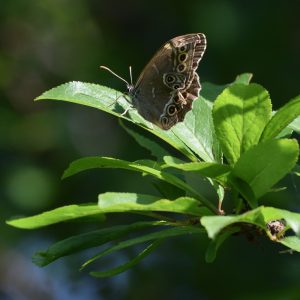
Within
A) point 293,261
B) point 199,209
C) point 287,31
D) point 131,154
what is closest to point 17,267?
point 131,154

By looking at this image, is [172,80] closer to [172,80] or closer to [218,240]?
[172,80]

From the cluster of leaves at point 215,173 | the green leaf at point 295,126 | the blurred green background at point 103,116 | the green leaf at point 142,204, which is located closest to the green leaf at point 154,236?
the cluster of leaves at point 215,173

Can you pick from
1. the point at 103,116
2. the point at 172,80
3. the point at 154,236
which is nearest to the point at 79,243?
the point at 154,236

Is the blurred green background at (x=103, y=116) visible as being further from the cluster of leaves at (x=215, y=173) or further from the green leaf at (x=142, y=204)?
the green leaf at (x=142, y=204)

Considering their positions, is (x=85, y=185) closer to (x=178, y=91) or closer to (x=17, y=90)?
(x=17, y=90)

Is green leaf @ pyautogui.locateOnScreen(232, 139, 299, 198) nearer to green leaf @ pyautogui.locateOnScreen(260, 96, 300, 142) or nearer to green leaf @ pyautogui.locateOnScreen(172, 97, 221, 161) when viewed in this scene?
green leaf @ pyautogui.locateOnScreen(260, 96, 300, 142)

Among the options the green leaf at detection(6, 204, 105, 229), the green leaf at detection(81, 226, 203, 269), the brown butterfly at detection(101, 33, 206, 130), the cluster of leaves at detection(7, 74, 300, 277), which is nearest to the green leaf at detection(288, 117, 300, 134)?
the cluster of leaves at detection(7, 74, 300, 277)
